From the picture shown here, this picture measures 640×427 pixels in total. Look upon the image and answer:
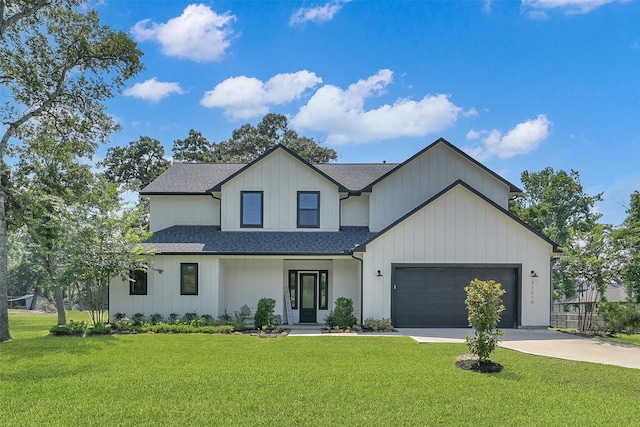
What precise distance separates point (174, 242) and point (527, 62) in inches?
624

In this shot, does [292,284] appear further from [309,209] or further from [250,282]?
[309,209]

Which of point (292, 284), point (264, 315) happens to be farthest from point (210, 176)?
point (264, 315)

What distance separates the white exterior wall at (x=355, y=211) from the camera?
20500 mm

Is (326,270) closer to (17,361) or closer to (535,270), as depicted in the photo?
(535,270)

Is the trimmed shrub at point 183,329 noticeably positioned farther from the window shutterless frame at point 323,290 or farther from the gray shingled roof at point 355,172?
the gray shingled roof at point 355,172

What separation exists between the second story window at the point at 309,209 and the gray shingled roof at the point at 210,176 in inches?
55.6

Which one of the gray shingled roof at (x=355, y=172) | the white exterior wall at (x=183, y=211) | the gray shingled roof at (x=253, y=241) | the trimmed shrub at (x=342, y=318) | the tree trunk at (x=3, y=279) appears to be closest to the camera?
the tree trunk at (x=3, y=279)

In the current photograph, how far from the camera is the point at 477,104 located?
2231 centimetres

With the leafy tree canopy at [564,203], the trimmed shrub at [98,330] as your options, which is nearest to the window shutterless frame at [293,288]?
the trimmed shrub at [98,330]

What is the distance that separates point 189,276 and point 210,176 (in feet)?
18.2

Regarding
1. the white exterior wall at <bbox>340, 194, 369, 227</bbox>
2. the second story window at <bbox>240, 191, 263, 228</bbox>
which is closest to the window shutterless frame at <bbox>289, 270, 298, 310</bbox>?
the second story window at <bbox>240, 191, 263, 228</bbox>

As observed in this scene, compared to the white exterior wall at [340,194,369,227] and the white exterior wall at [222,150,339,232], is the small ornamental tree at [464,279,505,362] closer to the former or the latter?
the white exterior wall at [222,150,339,232]

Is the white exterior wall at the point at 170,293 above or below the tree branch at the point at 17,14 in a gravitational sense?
below

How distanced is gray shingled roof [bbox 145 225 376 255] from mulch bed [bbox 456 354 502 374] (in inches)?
311
